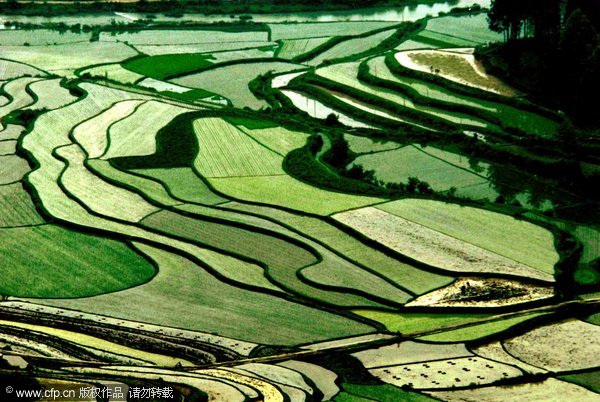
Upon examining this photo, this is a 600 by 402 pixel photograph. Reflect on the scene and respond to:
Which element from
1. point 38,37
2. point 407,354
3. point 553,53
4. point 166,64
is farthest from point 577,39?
point 38,37

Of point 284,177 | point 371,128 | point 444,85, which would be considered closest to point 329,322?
point 284,177

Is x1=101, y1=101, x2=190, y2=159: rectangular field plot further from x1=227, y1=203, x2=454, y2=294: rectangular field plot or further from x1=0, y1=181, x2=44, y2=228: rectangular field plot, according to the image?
x1=227, y1=203, x2=454, y2=294: rectangular field plot

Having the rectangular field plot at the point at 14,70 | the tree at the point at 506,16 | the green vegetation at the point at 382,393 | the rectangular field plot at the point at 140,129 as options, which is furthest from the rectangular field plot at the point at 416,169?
the rectangular field plot at the point at 14,70

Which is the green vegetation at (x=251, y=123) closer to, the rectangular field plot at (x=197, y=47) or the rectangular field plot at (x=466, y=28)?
the rectangular field plot at (x=197, y=47)

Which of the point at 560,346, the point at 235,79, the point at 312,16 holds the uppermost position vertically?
the point at 312,16

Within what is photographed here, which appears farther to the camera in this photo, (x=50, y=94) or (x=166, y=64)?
(x=166, y=64)

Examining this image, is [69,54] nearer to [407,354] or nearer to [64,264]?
[64,264]
